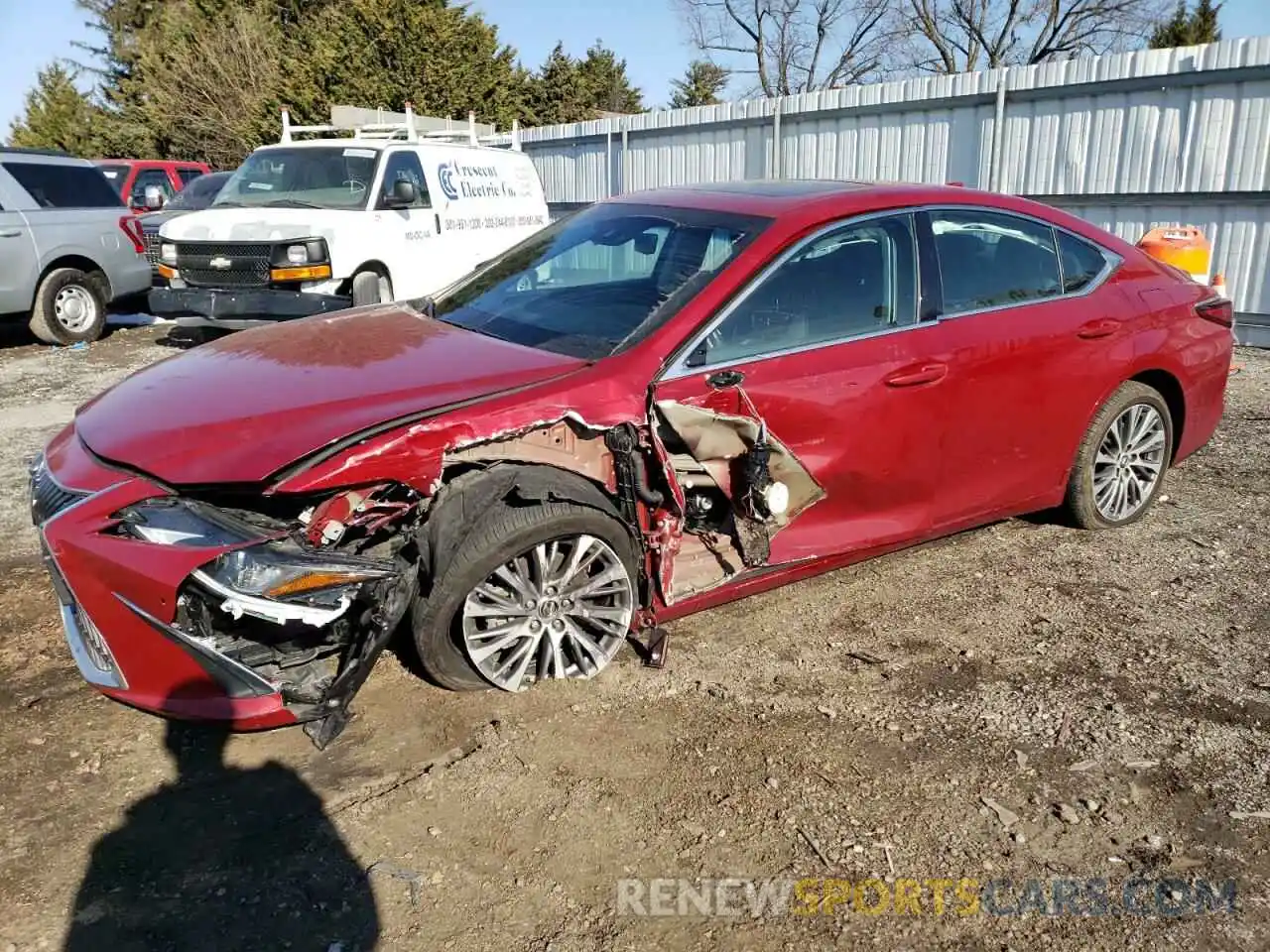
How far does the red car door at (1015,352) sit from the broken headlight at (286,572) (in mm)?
2424

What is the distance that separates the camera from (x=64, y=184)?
10.2 m

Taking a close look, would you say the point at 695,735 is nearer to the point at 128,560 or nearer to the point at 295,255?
the point at 128,560

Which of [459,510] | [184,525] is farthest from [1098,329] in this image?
[184,525]

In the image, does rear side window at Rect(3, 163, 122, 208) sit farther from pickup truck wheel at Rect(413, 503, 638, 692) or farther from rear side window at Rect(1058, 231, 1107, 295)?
rear side window at Rect(1058, 231, 1107, 295)

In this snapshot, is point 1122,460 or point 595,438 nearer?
point 595,438

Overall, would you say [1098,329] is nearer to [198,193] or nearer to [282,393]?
[282,393]

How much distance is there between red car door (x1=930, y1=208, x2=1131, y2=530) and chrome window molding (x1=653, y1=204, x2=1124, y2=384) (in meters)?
0.01

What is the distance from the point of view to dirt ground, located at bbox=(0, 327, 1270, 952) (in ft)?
7.95

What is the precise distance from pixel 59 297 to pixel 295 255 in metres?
3.43

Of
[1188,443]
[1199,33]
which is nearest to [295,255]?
[1188,443]

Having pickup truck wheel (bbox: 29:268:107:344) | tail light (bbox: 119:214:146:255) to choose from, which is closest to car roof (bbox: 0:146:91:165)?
tail light (bbox: 119:214:146:255)

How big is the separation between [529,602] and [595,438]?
23.4 inches

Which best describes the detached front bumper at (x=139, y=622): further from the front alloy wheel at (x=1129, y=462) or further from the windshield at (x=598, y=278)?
the front alloy wheel at (x=1129, y=462)

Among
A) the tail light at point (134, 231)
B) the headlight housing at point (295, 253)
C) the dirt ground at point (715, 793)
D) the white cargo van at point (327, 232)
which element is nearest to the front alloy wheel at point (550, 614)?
the dirt ground at point (715, 793)
